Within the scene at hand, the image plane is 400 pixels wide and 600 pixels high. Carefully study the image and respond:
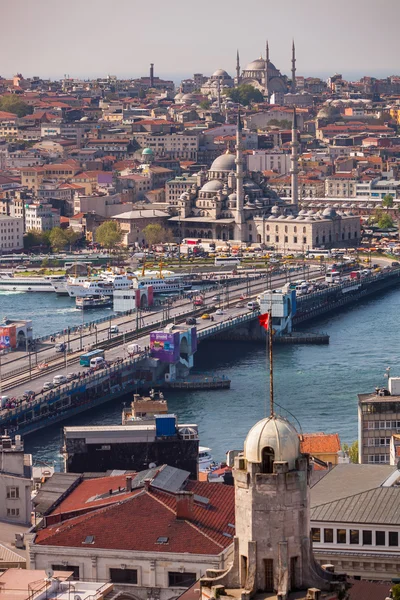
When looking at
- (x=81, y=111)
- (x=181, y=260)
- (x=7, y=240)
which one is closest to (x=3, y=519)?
(x=181, y=260)

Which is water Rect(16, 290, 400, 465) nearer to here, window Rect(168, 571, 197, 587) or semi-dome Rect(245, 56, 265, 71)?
window Rect(168, 571, 197, 587)

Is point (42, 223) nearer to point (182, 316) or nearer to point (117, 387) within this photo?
point (182, 316)

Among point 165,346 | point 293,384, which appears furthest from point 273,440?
point 165,346

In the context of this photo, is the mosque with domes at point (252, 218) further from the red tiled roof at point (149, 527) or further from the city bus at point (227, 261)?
the red tiled roof at point (149, 527)

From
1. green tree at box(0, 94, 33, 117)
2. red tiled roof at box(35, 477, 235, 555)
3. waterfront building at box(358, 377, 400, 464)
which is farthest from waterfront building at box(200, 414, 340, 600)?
green tree at box(0, 94, 33, 117)

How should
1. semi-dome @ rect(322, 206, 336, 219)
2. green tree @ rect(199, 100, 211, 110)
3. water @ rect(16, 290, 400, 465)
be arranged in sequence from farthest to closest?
green tree @ rect(199, 100, 211, 110) < semi-dome @ rect(322, 206, 336, 219) < water @ rect(16, 290, 400, 465)

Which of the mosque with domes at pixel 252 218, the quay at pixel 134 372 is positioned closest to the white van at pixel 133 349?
the quay at pixel 134 372
